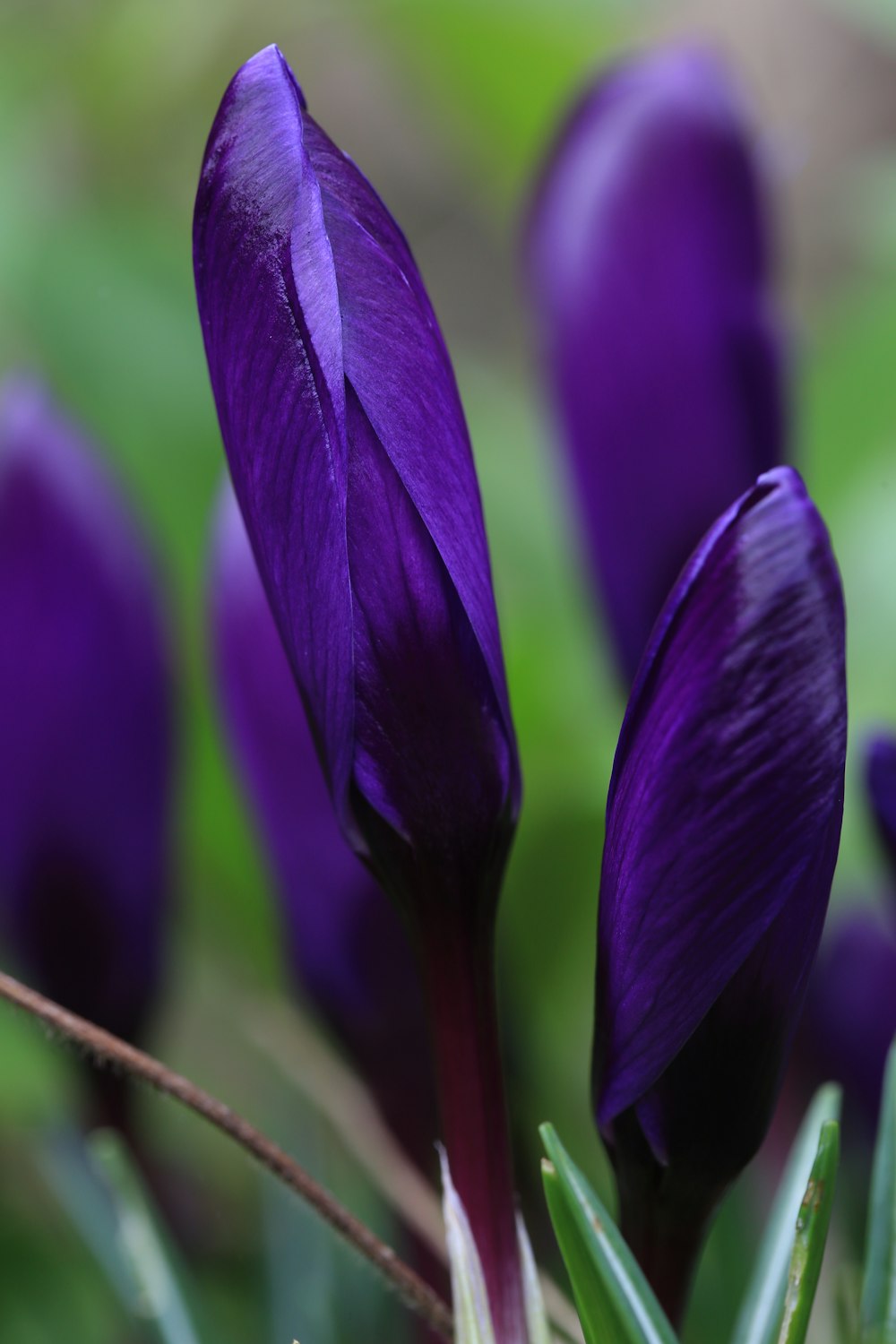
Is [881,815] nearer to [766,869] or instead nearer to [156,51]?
[766,869]

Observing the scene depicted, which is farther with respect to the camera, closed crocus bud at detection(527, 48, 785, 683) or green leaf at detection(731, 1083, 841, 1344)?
closed crocus bud at detection(527, 48, 785, 683)

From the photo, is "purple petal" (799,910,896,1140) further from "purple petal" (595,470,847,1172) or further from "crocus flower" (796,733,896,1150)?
"purple petal" (595,470,847,1172)

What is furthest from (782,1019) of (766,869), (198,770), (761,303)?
(198,770)

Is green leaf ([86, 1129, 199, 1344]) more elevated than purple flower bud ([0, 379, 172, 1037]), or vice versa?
purple flower bud ([0, 379, 172, 1037])

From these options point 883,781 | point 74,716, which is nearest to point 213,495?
point 74,716

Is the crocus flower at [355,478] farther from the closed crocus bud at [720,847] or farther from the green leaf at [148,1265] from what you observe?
the green leaf at [148,1265]

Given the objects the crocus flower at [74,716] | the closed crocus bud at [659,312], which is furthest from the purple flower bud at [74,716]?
the closed crocus bud at [659,312]

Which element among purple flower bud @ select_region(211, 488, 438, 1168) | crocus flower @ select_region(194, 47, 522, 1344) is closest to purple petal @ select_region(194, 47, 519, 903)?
crocus flower @ select_region(194, 47, 522, 1344)
